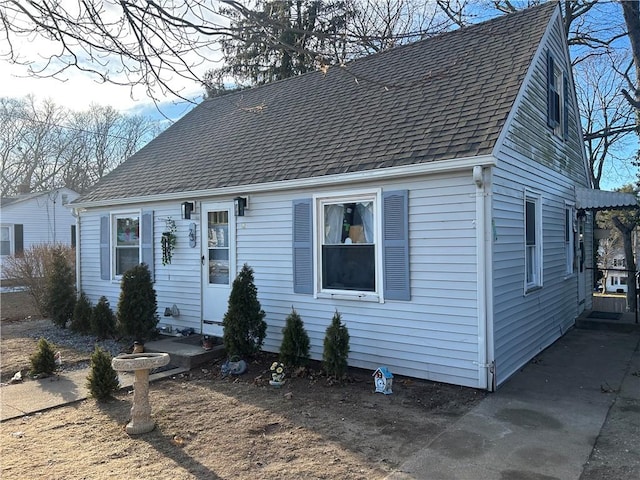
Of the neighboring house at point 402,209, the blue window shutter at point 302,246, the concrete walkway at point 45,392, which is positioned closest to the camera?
the concrete walkway at point 45,392

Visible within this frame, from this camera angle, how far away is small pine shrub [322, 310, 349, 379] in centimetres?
583

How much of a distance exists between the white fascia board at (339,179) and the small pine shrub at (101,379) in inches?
130

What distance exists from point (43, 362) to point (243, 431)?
362cm

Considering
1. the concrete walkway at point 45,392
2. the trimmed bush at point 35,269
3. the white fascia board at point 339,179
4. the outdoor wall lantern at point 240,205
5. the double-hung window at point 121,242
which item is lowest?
the concrete walkway at point 45,392

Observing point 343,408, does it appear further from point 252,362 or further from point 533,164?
point 533,164

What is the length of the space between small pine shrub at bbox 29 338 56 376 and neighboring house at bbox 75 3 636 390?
257 cm

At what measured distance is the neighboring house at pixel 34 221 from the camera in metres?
21.4

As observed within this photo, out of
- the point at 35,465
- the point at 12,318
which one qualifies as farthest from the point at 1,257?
the point at 35,465

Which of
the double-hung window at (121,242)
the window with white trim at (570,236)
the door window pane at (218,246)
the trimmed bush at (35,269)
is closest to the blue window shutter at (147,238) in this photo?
the double-hung window at (121,242)

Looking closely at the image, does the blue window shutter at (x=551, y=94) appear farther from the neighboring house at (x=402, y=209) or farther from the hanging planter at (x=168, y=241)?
the hanging planter at (x=168, y=241)

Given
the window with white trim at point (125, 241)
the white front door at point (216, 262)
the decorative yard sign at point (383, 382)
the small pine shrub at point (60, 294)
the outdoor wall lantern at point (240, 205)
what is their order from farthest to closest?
the small pine shrub at point (60, 294) < the window with white trim at point (125, 241) < the white front door at point (216, 262) < the outdoor wall lantern at point (240, 205) < the decorative yard sign at point (383, 382)

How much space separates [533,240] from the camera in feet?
23.3

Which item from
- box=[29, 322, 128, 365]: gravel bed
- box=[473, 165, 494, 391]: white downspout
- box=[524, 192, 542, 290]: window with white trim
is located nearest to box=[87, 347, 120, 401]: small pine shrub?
box=[29, 322, 128, 365]: gravel bed

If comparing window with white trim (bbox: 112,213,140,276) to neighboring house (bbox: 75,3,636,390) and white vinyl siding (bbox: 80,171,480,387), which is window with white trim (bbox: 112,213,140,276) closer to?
neighboring house (bbox: 75,3,636,390)
